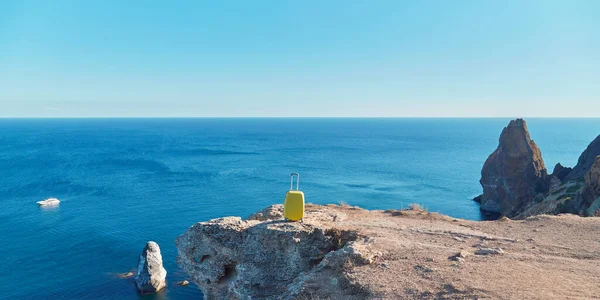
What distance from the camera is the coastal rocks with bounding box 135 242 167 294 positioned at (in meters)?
28.8

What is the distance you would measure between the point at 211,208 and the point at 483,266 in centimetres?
4423

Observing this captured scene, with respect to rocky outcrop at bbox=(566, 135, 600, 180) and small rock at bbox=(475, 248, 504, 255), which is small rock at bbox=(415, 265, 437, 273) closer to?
small rock at bbox=(475, 248, 504, 255)

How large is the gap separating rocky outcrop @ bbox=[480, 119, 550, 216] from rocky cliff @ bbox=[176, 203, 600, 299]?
39868 millimetres

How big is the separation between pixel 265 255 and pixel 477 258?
7.91 metres

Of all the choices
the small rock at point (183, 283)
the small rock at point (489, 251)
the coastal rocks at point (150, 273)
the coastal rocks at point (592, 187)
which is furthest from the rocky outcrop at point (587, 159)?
the coastal rocks at point (150, 273)

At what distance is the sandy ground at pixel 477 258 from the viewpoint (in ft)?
35.7

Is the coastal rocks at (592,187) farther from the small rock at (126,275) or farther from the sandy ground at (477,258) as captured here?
the small rock at (126,275)

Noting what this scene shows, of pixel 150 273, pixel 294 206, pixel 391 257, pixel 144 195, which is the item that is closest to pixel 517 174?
pixel 391 257

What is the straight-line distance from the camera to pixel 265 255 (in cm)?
1479

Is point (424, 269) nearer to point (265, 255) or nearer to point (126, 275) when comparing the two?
point (265, 255)

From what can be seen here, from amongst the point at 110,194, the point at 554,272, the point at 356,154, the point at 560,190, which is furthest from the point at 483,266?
the point at 356,154

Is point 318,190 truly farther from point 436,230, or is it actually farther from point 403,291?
point 403,291

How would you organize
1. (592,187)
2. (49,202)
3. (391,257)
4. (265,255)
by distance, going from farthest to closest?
1. (49,202)
2. (592,187)
3. (265,255)
4. (391,257)

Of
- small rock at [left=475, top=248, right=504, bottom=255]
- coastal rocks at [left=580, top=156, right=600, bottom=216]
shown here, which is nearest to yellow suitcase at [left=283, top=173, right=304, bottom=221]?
small rock at [left=475, top=248, right=504, bottom=255]
